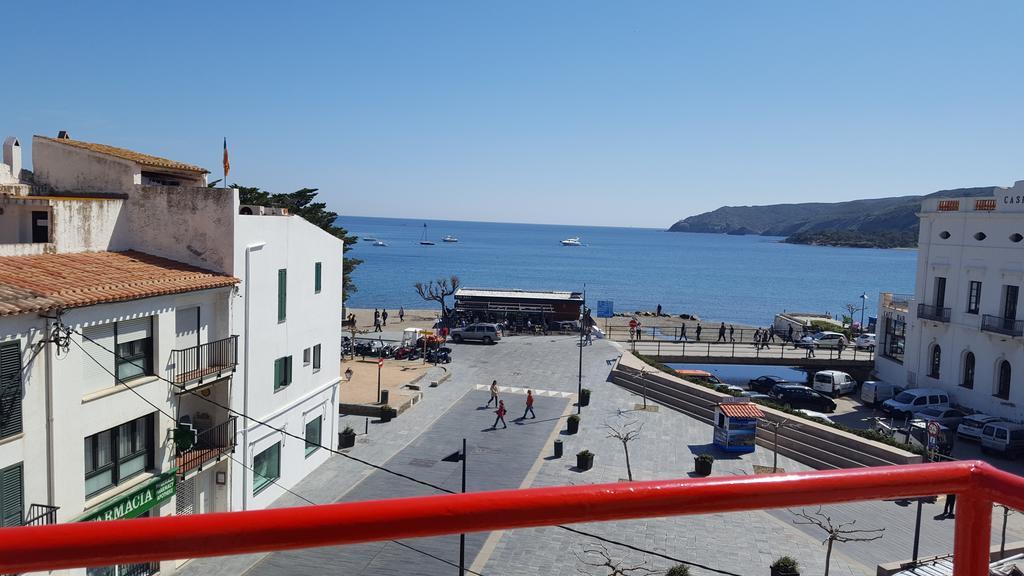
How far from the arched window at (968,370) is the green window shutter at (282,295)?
106 feet

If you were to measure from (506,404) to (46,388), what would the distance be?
22414 mm

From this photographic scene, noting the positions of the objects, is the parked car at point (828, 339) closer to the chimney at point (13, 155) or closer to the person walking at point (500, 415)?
the person walking at point (500, 415)

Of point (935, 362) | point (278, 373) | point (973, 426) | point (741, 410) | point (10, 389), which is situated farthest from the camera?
point (935, 362)

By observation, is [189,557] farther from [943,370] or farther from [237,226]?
[943,370]

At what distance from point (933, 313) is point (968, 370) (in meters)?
3.32

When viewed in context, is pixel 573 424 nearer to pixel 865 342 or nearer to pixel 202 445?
pixel 202 445

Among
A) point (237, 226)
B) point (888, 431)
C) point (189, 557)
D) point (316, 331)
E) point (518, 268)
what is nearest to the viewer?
point (189, 557)

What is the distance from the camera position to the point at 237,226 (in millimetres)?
19953

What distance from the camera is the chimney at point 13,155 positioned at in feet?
67.3

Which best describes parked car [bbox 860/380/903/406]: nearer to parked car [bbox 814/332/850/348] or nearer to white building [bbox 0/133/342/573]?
parked car [bbox 814/332/850/348]

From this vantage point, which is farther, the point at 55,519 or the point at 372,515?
the point at 55,519

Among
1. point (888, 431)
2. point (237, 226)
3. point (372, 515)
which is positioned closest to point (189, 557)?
point (372, 515)

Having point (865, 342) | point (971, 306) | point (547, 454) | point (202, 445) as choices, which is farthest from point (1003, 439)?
point (202, 445)

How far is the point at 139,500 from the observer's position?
637 inches
